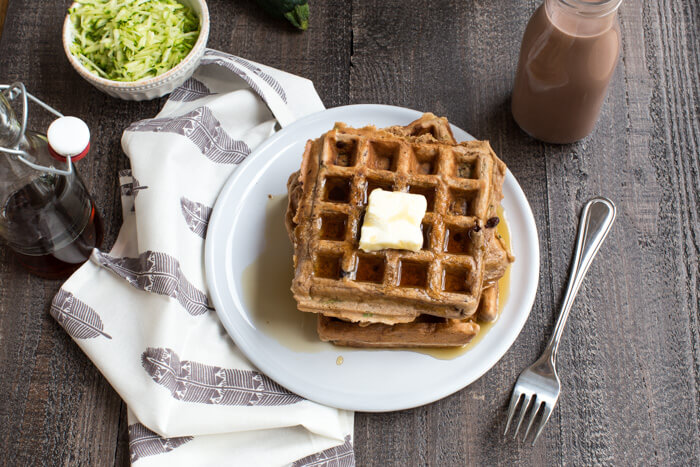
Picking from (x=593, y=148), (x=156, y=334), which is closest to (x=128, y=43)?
(x=156, y=334)

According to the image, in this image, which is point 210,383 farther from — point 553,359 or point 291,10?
point 291,10

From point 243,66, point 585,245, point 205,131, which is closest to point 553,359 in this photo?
point 585,245

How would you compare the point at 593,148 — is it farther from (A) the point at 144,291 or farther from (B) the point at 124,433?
(B) the point at 124,433

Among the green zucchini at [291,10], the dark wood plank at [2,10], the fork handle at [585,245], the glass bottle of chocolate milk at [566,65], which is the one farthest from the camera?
the dark wood plank at [2,10]

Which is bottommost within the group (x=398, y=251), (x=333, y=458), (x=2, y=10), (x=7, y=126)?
(x=333, y=458)

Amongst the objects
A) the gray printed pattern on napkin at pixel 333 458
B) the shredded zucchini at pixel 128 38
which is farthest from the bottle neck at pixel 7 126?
the gray printed pattern on napkin at pixel 333 458

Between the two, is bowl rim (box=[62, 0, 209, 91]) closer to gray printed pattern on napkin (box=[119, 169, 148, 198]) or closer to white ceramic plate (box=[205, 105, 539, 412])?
gray printed pattern on napkin (box=[119, 169, 148, 198])

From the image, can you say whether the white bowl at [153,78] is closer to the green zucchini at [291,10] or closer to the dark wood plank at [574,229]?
the green zucchini at [291,10]
